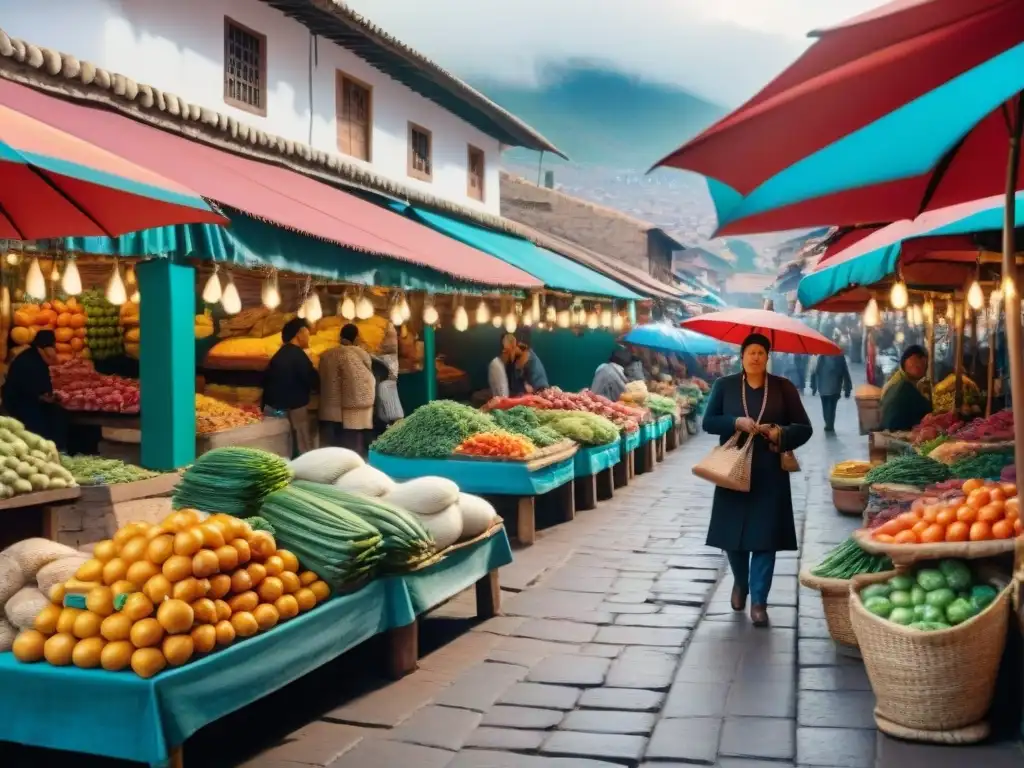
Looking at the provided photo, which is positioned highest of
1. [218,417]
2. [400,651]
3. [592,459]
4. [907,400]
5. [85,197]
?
[85,197]

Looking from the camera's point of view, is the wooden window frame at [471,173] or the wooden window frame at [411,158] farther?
the wooden window frame at [471,173]

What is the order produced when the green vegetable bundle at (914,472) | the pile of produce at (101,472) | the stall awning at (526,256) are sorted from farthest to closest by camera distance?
the stall awning at (526,256) < the pile of produce at (101,472) < the green vegetable bundle at (914,472)

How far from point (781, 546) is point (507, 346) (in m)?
8.25

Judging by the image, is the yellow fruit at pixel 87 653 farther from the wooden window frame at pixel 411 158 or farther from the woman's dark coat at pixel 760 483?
the wooden window frame at pixel 411 158

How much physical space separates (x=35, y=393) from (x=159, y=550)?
654cm

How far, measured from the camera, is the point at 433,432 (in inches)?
387

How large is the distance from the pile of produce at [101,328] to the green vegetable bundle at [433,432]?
3.71 metres

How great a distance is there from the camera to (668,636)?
6293 mm

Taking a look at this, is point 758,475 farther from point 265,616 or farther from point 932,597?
point 265,616

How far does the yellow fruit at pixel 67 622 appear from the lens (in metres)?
3.97

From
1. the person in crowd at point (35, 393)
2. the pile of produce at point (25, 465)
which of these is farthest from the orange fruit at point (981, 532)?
the person in crowd at point (35, 393)

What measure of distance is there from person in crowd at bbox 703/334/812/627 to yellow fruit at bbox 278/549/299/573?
2.99 meters

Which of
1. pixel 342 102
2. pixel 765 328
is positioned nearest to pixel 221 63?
pixel 342 102

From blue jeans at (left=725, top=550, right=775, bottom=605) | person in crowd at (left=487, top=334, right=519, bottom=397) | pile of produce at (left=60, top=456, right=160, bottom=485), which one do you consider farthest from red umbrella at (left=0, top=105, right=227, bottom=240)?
person in crowd at (left=487, top=334, right=519, bottom=397)
